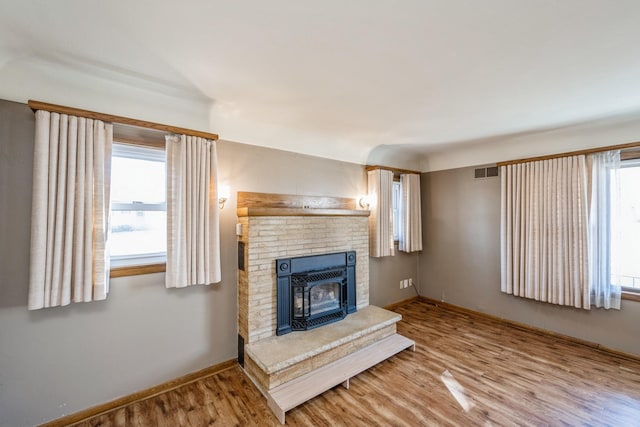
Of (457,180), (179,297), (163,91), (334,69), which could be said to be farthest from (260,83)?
(457,180)

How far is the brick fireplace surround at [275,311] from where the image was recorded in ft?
7.73

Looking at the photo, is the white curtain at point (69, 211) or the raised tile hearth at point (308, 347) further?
the raised tile hearth at point (308, 347)

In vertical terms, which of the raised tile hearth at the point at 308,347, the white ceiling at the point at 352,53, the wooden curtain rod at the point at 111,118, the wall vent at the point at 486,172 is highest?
the white ceiling at the point at 352,53

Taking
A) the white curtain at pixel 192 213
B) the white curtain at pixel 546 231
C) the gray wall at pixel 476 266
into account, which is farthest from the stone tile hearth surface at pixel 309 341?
the white curtain at pixel 546 231

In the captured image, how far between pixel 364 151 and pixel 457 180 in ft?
5.66

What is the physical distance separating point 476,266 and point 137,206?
4648 mm

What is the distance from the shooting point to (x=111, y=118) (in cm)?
209

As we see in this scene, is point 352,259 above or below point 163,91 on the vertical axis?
below

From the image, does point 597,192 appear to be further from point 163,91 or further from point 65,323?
point 65,323

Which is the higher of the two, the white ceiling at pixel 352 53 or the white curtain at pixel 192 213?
the white ceiling at pixel 352 53

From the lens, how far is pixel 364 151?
13.2 ft

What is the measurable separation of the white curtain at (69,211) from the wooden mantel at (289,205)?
1.16 m

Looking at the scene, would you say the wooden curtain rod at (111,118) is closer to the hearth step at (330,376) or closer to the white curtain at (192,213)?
the white curtain at (192,213)

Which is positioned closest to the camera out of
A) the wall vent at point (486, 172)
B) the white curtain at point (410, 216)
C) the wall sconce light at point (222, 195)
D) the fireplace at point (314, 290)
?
the wall sconce light at point (222, 195)
